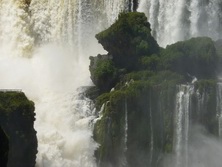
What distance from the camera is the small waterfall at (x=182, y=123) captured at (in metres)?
29.8

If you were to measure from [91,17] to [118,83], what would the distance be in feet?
27.1

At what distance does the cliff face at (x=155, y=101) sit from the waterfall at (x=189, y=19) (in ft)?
10.5

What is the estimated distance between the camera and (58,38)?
40.0m

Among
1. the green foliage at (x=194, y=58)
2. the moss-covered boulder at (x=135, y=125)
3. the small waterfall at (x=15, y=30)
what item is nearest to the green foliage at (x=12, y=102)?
the moss-covered boulder at (x=135, y=125)

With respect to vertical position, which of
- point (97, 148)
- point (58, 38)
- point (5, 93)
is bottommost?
point (97, 148)

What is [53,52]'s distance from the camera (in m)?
39.5

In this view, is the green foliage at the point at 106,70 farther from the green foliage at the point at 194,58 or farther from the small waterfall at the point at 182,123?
the small waterfall at the point at 182,123

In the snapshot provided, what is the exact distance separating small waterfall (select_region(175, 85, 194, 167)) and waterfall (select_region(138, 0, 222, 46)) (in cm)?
670

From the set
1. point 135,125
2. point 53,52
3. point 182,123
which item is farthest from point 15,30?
point 182,123

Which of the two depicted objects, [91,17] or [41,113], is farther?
[91,17]

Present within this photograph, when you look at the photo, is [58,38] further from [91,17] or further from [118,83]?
[118,83]

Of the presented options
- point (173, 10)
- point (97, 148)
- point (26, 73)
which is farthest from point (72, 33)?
point (97, 148)

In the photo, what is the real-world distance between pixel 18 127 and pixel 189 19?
1335 centimetres

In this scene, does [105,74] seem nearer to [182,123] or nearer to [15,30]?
[182,123]
